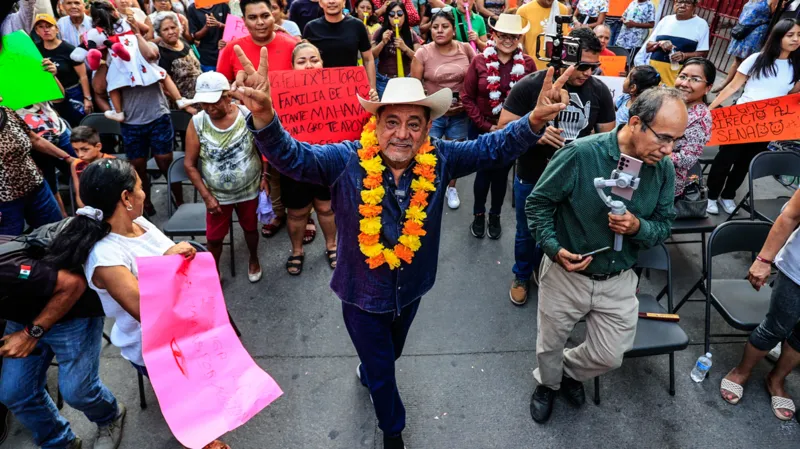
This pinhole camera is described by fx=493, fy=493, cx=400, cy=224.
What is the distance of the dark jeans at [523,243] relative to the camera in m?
4.04

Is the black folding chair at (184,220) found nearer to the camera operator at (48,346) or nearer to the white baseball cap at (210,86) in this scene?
the white baseball cap at (210,86)

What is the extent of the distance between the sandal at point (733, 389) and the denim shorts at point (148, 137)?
18.2 ft

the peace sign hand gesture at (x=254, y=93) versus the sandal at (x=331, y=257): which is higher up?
the peace sign hand gesture at (x=254, y=93)

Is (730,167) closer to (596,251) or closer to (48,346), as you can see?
(596,251)

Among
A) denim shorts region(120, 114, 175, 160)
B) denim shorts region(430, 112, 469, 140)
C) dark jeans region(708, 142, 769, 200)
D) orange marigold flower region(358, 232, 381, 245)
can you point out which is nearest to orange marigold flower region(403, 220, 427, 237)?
orange marigold flower region(358, 232, 381, 245)

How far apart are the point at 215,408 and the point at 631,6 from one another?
8278 millimetres

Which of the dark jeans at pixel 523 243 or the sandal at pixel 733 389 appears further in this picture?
the dark jeans at pixel 523 243

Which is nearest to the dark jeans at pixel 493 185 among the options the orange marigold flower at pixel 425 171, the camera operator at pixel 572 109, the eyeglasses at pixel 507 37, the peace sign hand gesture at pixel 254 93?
the camera operator at pixel 572 109

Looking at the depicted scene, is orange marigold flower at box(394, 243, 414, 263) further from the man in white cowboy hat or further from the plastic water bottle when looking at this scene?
the plastic water bottle

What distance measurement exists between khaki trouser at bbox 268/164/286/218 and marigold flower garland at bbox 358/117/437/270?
259 cm

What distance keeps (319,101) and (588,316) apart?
253 cm

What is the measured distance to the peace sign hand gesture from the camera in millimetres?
1914

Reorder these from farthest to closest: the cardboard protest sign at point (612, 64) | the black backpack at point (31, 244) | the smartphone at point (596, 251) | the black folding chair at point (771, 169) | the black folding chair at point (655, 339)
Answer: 1. the cardboard protest sign at point (612, 64)
2. the black folding chair at point (771, 169)
3. the black folding chair at point (655, 339)
4. the smartphone at point (596, 251)
5. the black backpack at point (31, 244)

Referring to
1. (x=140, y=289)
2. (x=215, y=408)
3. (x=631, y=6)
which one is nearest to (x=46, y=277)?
(x=140, y=289)
